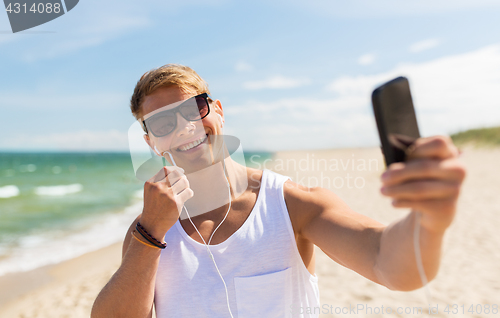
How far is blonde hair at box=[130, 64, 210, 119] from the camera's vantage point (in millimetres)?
1775

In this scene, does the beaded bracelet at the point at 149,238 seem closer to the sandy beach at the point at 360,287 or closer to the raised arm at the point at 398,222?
the raised arm at the point at 398,222

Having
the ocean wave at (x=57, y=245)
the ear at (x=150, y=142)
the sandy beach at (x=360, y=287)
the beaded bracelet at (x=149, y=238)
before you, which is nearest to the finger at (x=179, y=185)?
the beaded bracelet at (x=149, y=238)

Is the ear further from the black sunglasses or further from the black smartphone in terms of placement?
the black smartphone

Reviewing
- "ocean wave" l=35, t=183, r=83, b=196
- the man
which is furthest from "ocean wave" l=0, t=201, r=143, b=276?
"ocean wave" l=35, t=183, r=83, b=196

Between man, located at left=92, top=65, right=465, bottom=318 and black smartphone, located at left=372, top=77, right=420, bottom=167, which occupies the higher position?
black smartphone, located at left=372, top=77, right=420, bottom=167

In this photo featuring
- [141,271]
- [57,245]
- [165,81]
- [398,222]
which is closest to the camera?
[398,222]

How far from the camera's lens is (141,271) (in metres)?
1.43

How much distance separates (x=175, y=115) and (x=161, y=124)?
Result: 0.11 metres

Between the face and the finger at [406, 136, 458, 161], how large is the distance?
1.30m

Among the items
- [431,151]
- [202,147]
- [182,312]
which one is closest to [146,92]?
[202,147]

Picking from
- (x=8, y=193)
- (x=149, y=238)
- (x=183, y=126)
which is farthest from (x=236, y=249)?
(x=8, y=193)

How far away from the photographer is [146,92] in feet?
5.94

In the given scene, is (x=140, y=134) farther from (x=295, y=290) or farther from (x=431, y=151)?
(x=431, y=151)

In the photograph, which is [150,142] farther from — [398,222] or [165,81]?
[398,222]
